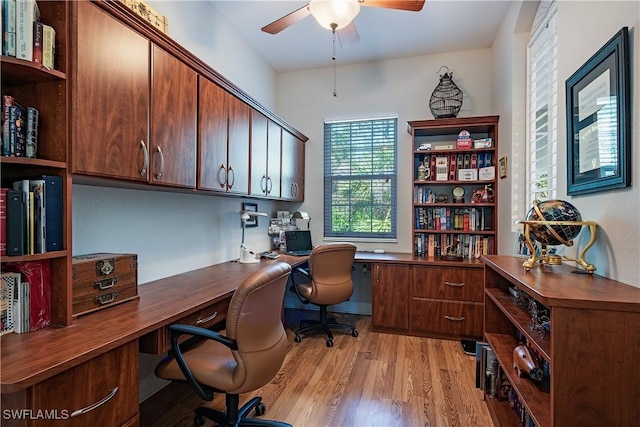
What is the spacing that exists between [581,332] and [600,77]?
1.14m

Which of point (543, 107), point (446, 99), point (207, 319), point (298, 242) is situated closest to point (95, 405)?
point (207, 319)

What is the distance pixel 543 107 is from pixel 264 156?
2282 millimetres

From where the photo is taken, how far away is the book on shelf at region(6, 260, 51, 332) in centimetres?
120

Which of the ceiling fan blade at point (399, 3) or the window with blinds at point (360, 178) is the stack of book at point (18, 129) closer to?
the ceiling fan blade at point (399, 3)

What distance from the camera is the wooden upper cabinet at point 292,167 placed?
11.4 feet

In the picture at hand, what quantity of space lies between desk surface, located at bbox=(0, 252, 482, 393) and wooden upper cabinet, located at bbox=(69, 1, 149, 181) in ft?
2.06

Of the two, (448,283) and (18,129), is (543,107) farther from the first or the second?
(18,129)

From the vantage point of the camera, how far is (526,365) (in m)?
1.50

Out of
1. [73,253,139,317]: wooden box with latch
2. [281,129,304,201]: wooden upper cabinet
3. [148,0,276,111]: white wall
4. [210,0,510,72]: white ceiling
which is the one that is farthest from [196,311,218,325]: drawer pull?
[210,0,510,72]: white ceiling

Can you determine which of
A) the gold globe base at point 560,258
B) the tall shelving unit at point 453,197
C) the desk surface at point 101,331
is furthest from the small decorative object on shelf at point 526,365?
the tall shelving unit at point 453,197

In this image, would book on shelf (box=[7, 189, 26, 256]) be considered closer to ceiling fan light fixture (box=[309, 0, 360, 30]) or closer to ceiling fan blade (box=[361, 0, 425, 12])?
ceiling fan light fixture (box=[309, 0, 360, 30])

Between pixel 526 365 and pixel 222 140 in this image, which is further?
pixel 222 140

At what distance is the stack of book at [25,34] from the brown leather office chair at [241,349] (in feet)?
3.81

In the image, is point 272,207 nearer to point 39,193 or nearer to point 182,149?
point 182,149
